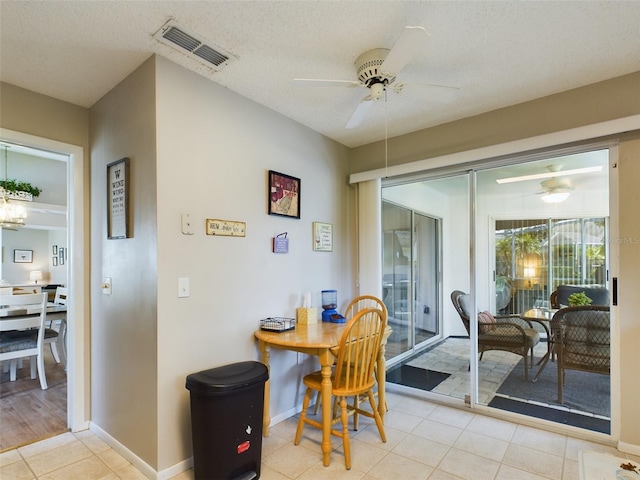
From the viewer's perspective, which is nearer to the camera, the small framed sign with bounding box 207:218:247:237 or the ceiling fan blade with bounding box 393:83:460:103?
the ceiling fan blade with bounding box 393:83:460:103

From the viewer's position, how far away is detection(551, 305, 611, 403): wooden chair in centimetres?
246

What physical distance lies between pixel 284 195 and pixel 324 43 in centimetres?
122

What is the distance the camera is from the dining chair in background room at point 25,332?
11.2 ft

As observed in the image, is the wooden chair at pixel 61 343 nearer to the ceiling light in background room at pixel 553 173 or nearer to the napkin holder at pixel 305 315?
the napkin holder at pixel 305 315

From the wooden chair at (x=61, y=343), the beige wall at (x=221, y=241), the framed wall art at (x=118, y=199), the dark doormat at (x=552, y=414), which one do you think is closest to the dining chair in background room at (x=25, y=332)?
the wooden chair at (x=61, y=343)

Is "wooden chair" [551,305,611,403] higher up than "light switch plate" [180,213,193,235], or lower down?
lower down

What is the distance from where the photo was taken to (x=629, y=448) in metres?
2.25

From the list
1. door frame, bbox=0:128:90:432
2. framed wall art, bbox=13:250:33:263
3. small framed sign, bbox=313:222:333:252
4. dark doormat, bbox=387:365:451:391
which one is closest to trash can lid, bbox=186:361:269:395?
door frame, bbox=0:128:90:432

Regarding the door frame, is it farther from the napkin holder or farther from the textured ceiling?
the napkin holder

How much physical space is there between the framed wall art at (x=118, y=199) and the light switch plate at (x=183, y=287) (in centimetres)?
51

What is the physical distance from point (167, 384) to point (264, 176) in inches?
62.4

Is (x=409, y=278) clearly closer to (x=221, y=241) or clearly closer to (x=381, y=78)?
(x=221, y=241)

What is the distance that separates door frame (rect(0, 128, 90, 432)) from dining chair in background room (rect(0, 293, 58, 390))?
47.8 inches

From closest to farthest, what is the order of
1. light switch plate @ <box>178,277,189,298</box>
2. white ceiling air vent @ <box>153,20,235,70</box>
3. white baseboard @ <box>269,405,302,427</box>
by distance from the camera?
white ceiling air vent @ <box>153,20,235,70</box>, light switch plate @ <box>178,277,189,298</box>, white baseboard @ <box>269,405,302,427</box>
